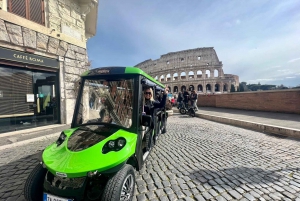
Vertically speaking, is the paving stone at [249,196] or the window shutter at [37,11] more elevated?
the window shutter at [37,11]

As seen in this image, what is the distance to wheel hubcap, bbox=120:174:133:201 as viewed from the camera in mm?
1856

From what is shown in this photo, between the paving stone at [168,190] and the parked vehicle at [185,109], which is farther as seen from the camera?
the parked vehicle at [185,109]

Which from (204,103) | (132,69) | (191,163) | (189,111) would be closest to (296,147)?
(191,163)

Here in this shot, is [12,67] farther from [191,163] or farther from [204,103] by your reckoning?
[204,103]

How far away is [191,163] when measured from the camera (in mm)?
3346

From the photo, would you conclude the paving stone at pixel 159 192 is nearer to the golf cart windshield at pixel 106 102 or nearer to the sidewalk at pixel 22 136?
the golf cart windshield at pixel 106 102

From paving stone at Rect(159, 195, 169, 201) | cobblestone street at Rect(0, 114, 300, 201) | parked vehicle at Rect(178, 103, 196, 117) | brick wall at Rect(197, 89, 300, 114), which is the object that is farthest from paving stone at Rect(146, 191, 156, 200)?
brick wall at Rect(197, 89, 300, 114)

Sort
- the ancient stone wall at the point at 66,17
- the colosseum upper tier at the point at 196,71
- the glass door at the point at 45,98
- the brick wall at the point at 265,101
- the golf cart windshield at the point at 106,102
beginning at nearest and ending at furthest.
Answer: the golf cart windshield at the point at 106,102
the glass door at the point at 45,98
the ancient stone wall at the point at 66,17
the brick wall at the point at 265,101
the colosseum upper tier at the point at 196,71

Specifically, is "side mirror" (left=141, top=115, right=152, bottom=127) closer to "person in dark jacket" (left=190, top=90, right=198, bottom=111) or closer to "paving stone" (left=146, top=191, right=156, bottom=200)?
"paving stone" (left=146, top=191, right=156, bottom=200)

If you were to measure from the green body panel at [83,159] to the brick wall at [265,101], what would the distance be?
35.9ft

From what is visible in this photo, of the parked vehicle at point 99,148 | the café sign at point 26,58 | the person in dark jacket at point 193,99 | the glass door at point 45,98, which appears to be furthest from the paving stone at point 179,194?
the person in dark jacket at point 193,99

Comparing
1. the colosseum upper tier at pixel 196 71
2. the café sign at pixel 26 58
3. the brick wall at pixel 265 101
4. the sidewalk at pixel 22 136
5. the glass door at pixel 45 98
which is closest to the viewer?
the sidewalk at pixel 22 136

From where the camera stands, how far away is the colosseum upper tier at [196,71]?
51.5m

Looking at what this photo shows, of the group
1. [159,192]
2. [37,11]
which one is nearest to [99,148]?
[159,192]
